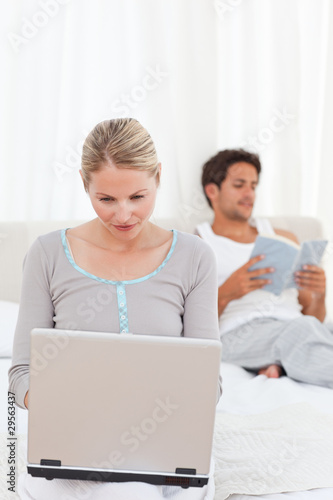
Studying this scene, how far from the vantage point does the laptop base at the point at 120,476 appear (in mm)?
1057

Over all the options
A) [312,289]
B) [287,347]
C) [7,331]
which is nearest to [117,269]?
[7,331]

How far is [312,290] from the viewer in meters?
2.40

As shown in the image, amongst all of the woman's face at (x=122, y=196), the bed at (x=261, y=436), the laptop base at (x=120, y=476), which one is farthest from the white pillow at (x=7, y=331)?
the laptop base at (x=120, y=476)

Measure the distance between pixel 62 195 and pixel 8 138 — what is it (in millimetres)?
311

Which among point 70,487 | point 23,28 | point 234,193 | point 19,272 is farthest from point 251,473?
point 23,28

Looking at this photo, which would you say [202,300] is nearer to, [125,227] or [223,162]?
[125,227]

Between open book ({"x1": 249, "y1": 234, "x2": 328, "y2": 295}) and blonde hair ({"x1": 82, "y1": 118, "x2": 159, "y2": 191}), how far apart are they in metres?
1.12

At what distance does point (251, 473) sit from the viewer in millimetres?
1346

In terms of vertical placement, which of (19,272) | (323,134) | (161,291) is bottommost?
(19,272)

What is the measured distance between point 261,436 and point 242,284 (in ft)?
2.86

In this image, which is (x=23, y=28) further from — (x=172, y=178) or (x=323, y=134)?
(x=323, y=134)

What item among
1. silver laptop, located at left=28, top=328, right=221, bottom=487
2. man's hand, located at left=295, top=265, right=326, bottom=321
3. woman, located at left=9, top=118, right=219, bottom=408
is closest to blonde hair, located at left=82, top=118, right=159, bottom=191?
woman, located at left=9, top=118, right=219, bottom=408

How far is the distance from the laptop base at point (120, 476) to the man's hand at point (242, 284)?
1301mm

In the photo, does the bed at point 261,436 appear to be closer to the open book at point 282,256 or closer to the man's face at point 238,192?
the open book at point 282,256
